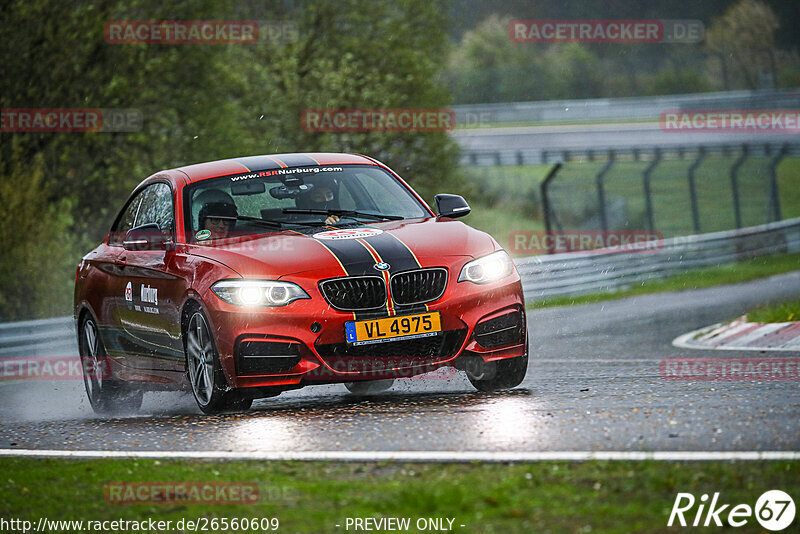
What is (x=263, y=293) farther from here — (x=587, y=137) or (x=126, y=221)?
(x=587, y=137)

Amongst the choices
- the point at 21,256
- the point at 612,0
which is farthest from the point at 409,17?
the point at 612,0

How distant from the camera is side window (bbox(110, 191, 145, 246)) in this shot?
34.7 feet

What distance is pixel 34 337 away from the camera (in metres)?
15.0

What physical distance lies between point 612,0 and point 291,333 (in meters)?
67.2

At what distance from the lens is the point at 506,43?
74625 millimetres

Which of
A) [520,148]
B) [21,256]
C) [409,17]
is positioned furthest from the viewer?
[520,148]

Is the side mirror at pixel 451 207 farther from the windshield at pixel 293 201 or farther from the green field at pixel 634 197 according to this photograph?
the green field at pixel 634 197

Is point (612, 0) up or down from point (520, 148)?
up

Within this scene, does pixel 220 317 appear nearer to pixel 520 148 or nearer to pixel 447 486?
pixel 447 486

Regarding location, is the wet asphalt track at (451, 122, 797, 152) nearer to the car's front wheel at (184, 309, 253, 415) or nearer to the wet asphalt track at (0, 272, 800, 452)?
the wet asphalt track at (0, 272, 800, 452)

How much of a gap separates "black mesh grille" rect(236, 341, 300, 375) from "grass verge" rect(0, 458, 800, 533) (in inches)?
66.6

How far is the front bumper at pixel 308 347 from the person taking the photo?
320 inches

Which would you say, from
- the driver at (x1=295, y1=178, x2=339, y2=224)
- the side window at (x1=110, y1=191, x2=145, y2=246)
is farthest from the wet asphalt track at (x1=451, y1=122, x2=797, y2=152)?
the driver at (x1=295, y1=178, x2=339, y2=224)

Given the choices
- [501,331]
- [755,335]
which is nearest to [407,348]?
[501,331]
